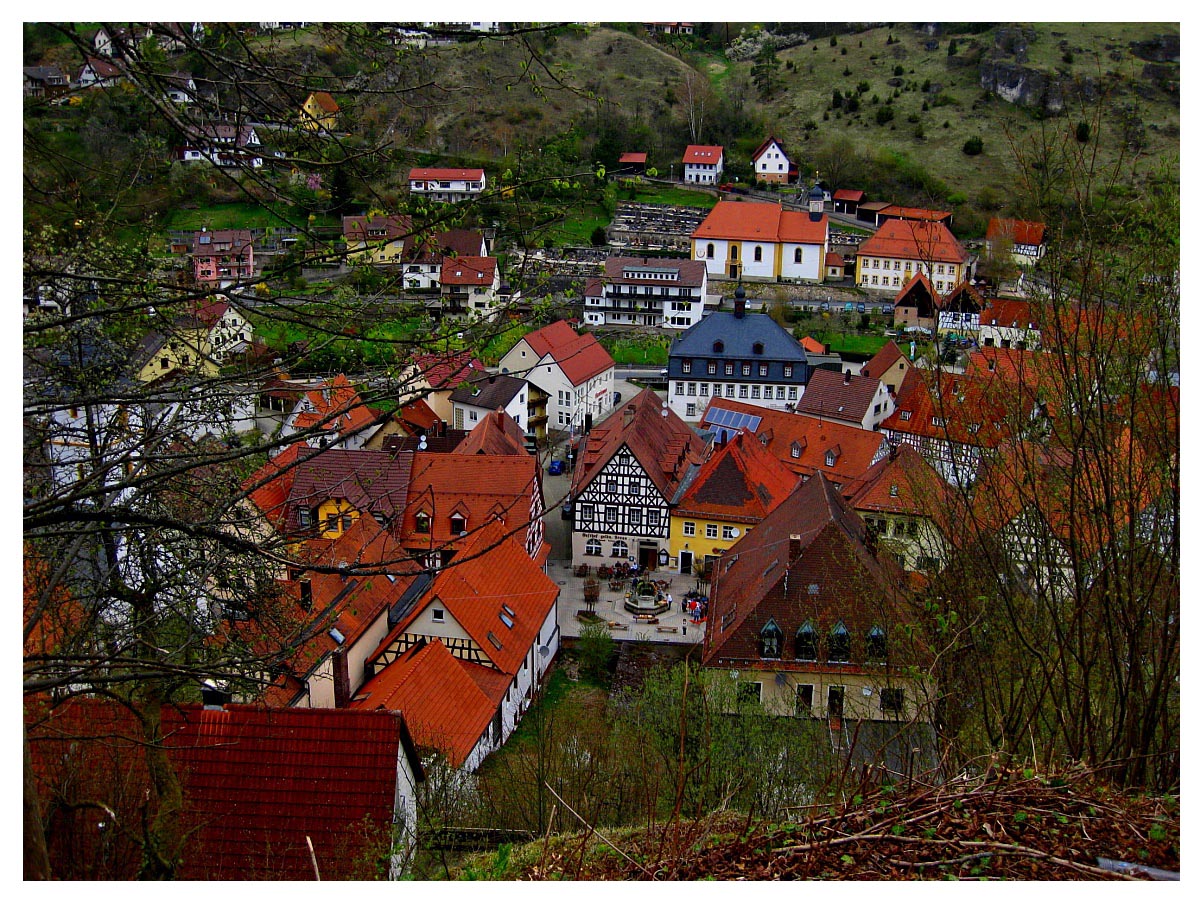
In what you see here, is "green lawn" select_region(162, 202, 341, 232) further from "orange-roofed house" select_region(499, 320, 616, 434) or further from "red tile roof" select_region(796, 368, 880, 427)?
"orange-roofed house" select_region(499, 320, 616, 434)

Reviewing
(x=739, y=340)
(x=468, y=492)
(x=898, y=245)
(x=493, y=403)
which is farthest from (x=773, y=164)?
(x=468, y=492)

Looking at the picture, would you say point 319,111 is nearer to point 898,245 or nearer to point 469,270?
point 469,270

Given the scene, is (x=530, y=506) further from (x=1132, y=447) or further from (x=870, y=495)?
(x=1132, y=447)

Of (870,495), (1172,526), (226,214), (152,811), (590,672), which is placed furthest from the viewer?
(870,495)

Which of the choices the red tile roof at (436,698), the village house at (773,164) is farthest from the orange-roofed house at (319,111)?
the village house at (773,164)

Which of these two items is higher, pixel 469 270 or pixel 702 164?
pixel 702 164

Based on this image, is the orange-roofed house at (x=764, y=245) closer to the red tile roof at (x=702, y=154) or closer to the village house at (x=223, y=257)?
the red tile roof at (x=702, y=154)

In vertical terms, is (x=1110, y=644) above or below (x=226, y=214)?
below

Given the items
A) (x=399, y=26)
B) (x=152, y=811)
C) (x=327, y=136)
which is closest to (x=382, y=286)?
(x=327, y=136)
